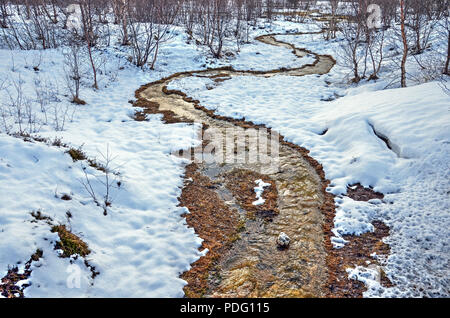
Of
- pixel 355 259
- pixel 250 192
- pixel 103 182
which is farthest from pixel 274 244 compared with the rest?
pixel 103 182

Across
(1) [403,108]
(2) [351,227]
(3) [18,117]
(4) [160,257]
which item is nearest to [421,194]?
(2) [351,227]

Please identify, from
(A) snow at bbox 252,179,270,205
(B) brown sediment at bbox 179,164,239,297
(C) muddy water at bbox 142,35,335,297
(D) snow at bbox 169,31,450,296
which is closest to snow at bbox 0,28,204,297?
(B) brown sediment at bbox 179,164,239,297

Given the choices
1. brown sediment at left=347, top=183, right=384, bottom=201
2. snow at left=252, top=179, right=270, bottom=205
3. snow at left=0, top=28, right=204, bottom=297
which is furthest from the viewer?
snow at left=252, top=179, right=270, bottom=205

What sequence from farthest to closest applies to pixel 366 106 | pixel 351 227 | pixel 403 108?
pixel 366 106, pixel 403 108, pixel 351 227

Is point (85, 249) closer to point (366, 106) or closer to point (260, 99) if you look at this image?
point (366, 106)

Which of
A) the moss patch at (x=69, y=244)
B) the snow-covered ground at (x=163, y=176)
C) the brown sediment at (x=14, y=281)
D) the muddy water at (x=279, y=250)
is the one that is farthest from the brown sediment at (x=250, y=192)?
the brown sediment at (x=14, y=281)

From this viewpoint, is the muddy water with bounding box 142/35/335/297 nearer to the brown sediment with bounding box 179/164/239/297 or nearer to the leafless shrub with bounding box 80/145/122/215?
the brown sediment with bounding box 179/164/239/297

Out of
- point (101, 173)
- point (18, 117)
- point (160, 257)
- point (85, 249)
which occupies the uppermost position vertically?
point (18, 117)
